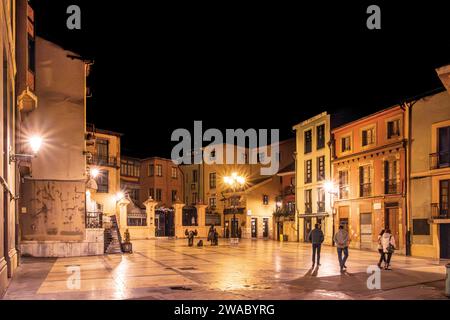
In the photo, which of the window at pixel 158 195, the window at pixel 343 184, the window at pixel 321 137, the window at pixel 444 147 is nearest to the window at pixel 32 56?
the window at pixel 444 147

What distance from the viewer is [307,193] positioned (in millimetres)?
43188

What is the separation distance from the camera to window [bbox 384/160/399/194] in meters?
30.4

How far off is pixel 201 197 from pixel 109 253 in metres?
35.8

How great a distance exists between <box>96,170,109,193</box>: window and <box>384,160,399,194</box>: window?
1129 inches

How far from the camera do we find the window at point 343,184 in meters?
36.3

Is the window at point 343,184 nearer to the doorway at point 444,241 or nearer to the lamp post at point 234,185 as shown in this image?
the doorway at point 444,241

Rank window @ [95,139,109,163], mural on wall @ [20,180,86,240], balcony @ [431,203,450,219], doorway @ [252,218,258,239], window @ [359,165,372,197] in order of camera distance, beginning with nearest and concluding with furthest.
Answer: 1. mural on wall @ [20,180,86,240]
2. balcony @ [431,203,450,219]
3. window @ [359,165,372,197]
4. window @ [95,139,109,163]
5. doorway @ [252,218,258,239]

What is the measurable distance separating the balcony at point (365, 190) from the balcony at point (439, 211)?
6.85 metres

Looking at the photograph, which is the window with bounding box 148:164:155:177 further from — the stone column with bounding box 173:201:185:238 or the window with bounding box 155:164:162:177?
the stone column with bounding box 173:201:185:238

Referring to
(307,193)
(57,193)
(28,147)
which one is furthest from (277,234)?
(28,147)

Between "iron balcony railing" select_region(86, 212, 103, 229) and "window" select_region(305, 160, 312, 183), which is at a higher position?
"window" select_region(305, 160, 312, 183)

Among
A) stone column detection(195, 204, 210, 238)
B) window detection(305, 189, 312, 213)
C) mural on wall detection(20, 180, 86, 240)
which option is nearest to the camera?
mural on wall detection(20, 180, 86, 240)

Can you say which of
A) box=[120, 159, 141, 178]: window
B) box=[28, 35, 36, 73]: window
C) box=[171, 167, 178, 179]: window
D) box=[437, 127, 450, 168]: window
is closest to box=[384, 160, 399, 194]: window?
box=[437, 127, 450, 168]: window

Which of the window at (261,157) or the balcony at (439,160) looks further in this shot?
the window at (261,157)
